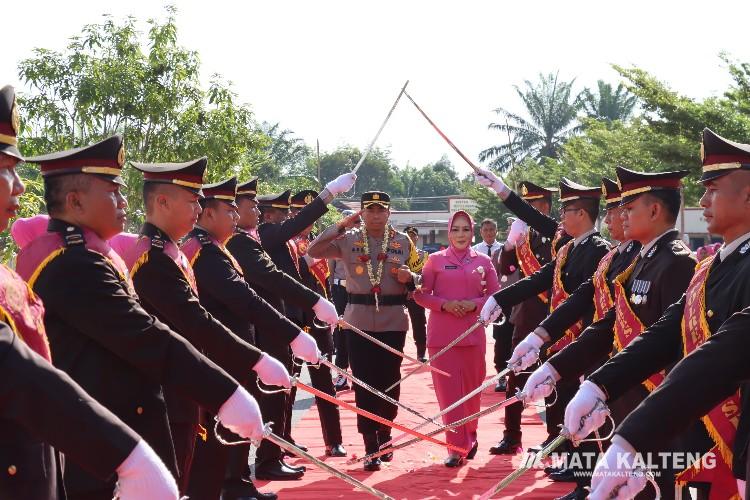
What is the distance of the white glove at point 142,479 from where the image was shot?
7.66 feet

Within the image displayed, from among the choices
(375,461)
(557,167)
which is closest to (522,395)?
(375,461)

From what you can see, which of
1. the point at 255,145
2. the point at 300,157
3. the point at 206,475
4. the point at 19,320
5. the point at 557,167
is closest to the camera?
the point at 19,320

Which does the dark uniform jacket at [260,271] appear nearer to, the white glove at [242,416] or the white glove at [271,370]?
the white glove at [271,370]

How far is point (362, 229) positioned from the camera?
8125 millimetres

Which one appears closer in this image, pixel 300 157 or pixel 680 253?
pixel 680 253

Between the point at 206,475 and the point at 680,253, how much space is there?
9.25 ft

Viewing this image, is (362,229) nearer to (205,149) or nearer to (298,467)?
(298,467)

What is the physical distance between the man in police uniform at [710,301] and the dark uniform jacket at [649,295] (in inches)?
36.6

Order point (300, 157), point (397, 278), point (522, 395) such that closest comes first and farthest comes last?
point (522, 395) < point (397, 278) < point (300, 157)

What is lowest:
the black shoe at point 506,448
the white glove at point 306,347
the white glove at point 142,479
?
the black shoe at point 506,448

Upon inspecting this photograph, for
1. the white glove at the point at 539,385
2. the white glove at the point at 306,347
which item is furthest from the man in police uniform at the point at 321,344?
the white glove at the point at 539,385

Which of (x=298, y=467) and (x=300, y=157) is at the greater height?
(x=300, y=157)

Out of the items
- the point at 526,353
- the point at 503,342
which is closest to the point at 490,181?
the point at 526,353

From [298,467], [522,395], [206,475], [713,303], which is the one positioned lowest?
[298,467]
